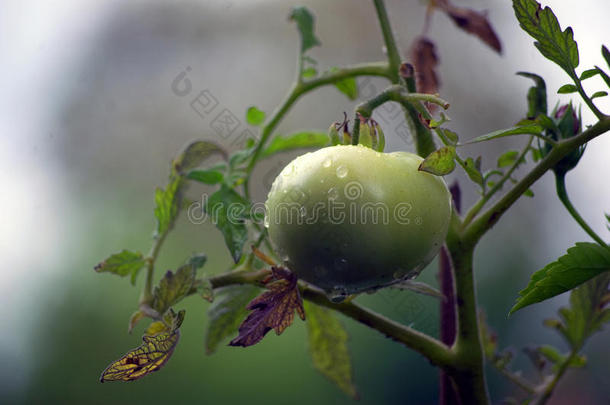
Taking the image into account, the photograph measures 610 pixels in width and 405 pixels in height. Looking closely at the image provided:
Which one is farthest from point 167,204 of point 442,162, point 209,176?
point 442,162

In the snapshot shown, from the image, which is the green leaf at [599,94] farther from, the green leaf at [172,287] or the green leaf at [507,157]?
the green leaf at [172,287]

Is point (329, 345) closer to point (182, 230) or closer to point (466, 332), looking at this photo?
point (466, 332)

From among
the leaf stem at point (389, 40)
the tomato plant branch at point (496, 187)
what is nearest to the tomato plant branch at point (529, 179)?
the tomato plant branch at point (496, 187)

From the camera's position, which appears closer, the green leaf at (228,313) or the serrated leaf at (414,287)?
the serrated leaf at (414,287)

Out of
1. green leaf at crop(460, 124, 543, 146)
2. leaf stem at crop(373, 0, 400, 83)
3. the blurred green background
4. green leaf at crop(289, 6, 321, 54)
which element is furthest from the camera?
the blurred green background

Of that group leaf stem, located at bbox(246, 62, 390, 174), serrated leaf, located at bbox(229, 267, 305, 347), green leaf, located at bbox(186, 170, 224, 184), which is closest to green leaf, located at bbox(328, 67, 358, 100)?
leaf stem, located at bbox(246, 62, 390, 174)

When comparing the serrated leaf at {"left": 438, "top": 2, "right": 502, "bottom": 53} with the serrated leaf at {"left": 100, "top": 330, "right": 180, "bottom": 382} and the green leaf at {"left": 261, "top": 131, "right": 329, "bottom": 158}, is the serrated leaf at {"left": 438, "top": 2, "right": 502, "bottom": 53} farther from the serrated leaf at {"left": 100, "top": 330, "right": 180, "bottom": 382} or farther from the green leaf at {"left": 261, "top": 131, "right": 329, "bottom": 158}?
the serrated leaf at {"left": 100, "top": 330, "right": 180, "bottom": 382}
